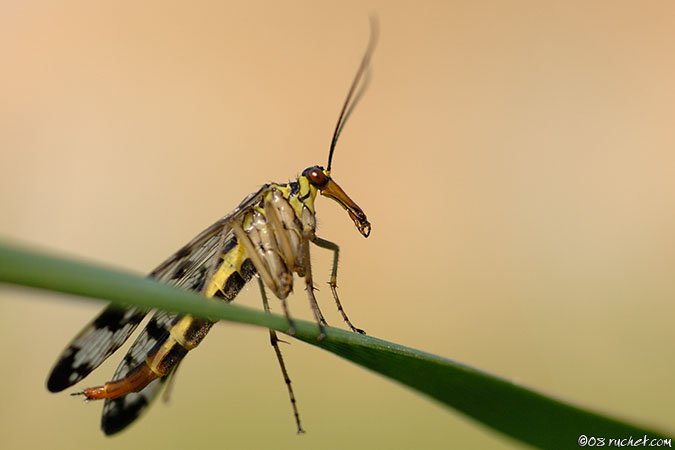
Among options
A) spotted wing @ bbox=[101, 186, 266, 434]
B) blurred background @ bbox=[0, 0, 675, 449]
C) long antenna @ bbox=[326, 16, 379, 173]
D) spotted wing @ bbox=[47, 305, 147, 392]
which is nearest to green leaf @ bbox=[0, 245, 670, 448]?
spotted wing @ bbox=[47, 305, 147, 392]

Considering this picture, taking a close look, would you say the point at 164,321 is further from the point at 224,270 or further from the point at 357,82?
the point at 357,82

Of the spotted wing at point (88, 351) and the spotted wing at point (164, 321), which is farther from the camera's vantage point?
the spotted wing at point (164, 321)

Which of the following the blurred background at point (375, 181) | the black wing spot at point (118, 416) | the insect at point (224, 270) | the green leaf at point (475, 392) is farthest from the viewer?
the blurred background at point (375, 181)

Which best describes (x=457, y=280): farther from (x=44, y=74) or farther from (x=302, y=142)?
(x=44, y=74)

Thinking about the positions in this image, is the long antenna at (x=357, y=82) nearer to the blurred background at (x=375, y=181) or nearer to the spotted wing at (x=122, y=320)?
the spotted wing at (x=122, y=320)

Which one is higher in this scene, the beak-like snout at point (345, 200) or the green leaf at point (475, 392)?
the beak-like snout at point (345, 200)

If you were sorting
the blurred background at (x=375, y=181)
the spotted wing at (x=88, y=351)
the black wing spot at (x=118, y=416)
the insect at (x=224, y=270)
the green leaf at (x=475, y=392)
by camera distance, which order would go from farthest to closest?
1. the blurred background at (x=375, y=181)
2. the black wing spot at (x=118, y=416)
3. the insect at (x=224, y=270)
4. the spotted wing at (x=88, y=351)
5. the green leaf at (x=475, y=392)

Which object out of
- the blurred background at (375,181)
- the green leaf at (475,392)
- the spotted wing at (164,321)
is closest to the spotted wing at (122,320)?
the spotted wing at (164,321)
